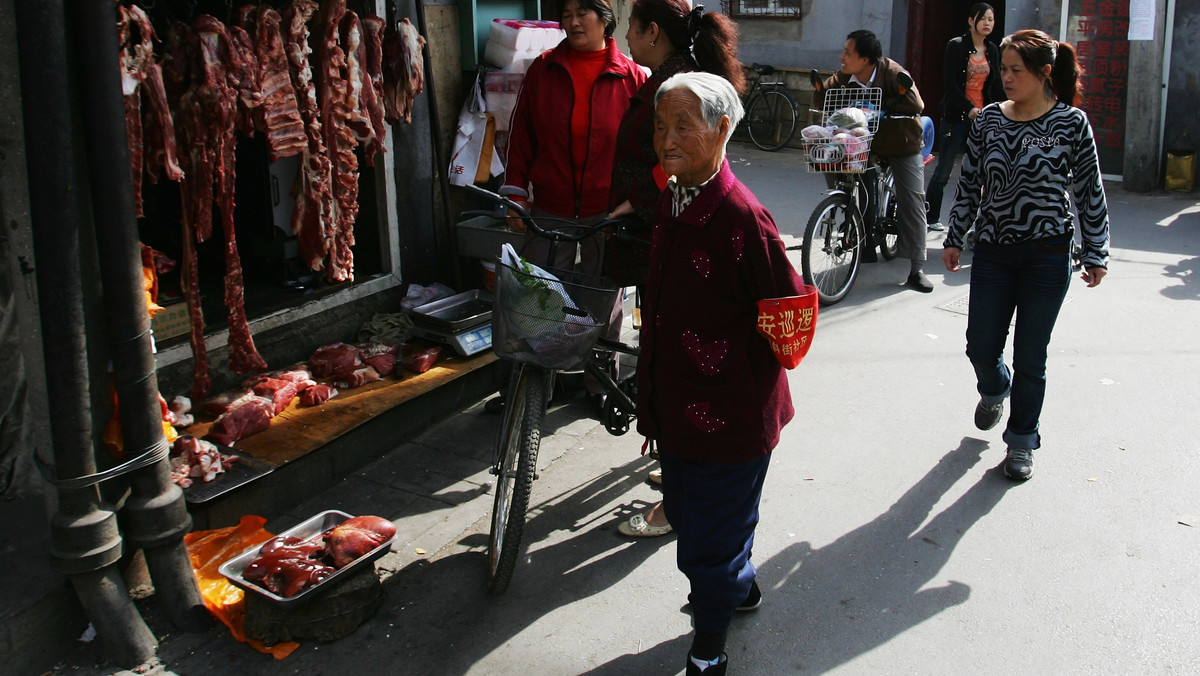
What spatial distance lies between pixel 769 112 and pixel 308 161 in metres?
10.8

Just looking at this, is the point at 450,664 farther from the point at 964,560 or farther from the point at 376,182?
the point at 376,182

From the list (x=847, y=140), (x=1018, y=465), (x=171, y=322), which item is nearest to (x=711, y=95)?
(x=1018, y=465)

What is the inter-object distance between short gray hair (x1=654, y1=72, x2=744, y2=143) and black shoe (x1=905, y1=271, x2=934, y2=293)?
16.7 feet

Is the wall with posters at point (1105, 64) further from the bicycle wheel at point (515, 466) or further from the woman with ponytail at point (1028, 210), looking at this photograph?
the bicycle wheel at point (515, 466)

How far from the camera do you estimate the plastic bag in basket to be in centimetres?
298

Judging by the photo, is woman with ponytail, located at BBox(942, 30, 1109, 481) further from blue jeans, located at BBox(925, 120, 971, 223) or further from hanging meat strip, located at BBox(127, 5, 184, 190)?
blue jeans, located at BBox(925, 120, 971, 223)

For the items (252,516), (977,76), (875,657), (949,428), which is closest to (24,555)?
(252,516)

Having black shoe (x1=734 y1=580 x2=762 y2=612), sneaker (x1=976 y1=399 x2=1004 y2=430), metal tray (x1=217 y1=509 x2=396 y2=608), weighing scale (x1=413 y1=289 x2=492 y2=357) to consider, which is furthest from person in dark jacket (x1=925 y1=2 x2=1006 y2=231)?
metal tray (x1=217 y1=509 x2=396 y2=608)

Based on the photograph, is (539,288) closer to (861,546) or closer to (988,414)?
(861,546)

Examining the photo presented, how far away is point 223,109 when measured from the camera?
4.36 meters

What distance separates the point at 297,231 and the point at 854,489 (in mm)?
3035

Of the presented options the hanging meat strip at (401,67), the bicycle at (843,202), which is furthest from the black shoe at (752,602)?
the bicycle at (843,202)

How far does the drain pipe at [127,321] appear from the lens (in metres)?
3.18

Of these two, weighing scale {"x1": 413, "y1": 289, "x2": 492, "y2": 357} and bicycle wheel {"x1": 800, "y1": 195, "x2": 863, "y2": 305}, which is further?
bicycle wheel {"x1": 800, "y1": 195, "x2": 863, "y2": 305}
